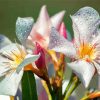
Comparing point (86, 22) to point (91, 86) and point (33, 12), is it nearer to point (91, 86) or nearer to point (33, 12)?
point (91, 86)

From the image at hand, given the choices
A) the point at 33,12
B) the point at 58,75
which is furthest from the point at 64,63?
the point at 33,12

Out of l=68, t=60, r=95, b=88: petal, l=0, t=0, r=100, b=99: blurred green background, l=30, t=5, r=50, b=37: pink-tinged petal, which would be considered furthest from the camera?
l=0, t=0, r=100, b=99: blurred green background

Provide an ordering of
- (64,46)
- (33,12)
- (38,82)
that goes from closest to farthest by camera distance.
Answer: (64,46) → (38,82) → (33,12)

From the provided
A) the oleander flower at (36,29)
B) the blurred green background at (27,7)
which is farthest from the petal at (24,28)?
the blurred green background at (27,7)

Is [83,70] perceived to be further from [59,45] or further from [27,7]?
[27,7]

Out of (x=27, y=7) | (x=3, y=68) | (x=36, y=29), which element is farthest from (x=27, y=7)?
(x=3, y=68)

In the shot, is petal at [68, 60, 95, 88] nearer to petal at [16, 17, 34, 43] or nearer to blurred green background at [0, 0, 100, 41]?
petal at [16, 17, 34, 43]

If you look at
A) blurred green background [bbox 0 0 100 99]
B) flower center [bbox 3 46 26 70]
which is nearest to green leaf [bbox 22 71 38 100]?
flower center [bbox 3 46 26 70]
